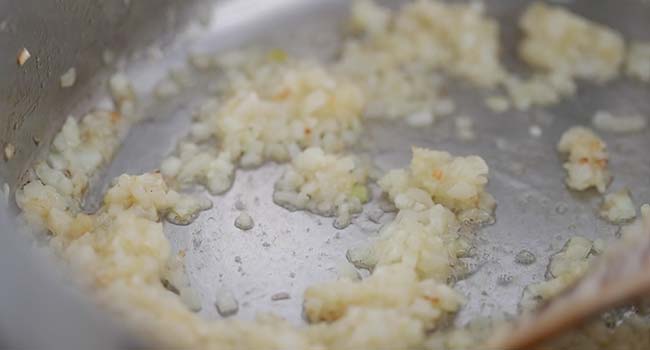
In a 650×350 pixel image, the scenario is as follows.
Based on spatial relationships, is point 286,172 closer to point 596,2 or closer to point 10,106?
point 10,106

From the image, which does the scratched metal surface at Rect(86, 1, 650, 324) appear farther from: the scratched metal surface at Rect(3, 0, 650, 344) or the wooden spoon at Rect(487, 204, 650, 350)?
the wooden spoon at Rect(487, 204, 650, 350)

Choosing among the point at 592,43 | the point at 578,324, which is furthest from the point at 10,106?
the point at 592,43

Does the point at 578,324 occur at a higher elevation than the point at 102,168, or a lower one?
A: higher

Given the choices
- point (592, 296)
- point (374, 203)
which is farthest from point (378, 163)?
point (592, 296)

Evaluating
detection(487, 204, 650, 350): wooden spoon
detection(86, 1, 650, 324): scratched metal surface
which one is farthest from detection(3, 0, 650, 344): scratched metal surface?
detection(487, 204, 650, 350): wooden spoon

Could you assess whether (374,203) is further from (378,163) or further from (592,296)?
(592,296)

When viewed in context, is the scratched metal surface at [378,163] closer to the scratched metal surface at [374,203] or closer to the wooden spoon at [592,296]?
the scratched metal surface at [374,203]
